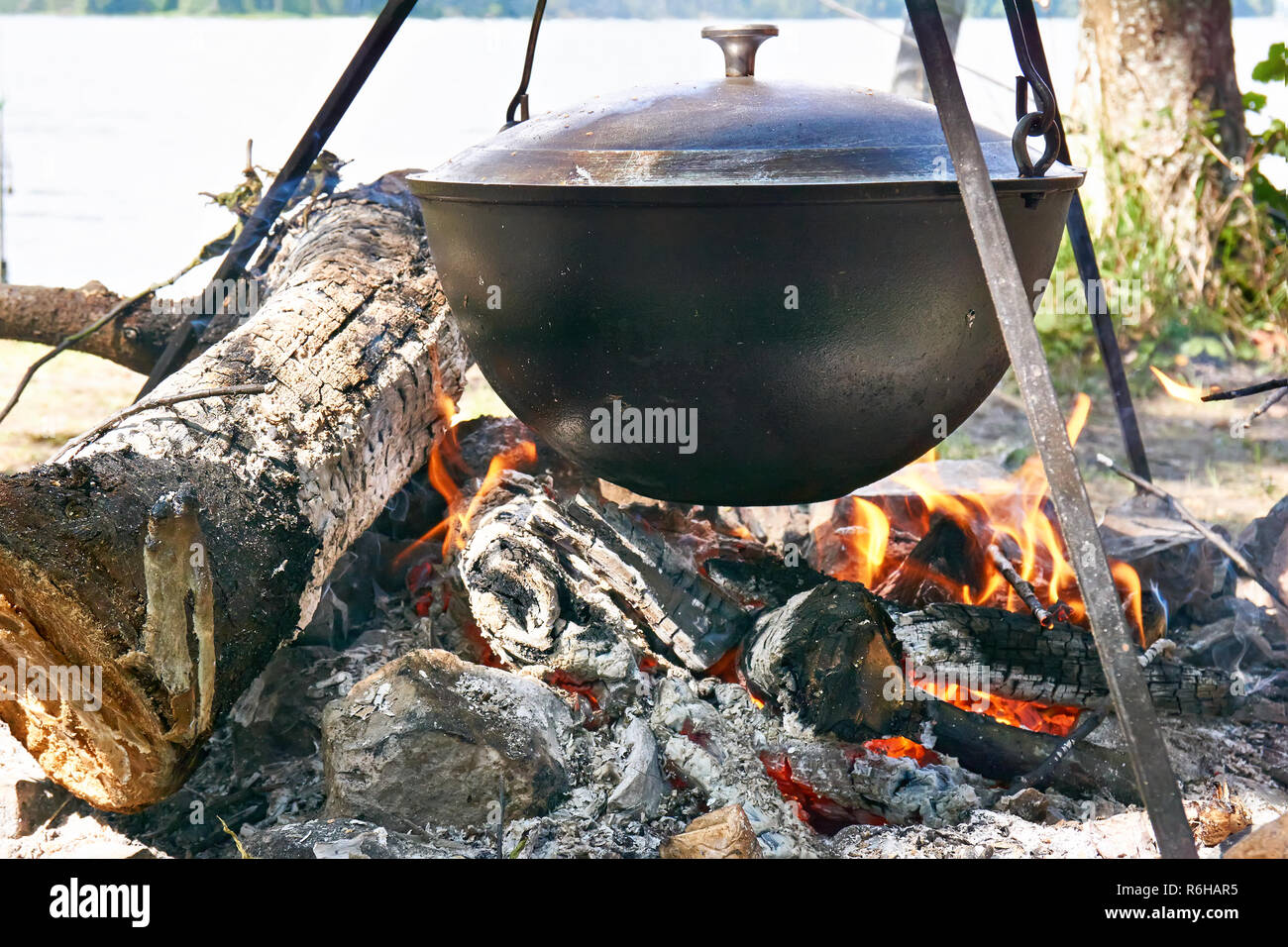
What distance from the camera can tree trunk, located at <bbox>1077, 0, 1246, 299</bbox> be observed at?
530 cm

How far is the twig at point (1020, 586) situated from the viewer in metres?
2.50

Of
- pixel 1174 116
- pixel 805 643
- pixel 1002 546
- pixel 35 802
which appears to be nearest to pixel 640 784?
pixel 805 643

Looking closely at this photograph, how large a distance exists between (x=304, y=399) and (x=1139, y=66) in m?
4.92

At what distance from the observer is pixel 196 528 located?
5.75 feet

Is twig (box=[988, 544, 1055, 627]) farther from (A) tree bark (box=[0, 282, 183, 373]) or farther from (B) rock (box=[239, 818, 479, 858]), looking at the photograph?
(A) tree bark (box=[0, 282, 183, 373])

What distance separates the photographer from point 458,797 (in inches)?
80.0

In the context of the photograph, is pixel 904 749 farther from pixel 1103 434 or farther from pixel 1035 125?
pixel 1103 434

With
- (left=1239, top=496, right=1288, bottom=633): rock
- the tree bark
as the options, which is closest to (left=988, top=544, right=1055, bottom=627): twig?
(left=1239, top=496, right=1288, bottom=633): rock

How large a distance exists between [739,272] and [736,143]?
9.0 inches

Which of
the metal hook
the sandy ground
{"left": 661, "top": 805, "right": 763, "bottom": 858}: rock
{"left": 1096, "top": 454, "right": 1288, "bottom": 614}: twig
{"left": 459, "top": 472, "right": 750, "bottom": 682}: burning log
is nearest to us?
{"left": 661, "top": 805, "right": 763, "bottom": 858}: rock

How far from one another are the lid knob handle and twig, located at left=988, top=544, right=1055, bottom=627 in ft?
4.48

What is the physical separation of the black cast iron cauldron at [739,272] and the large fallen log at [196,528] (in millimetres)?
525

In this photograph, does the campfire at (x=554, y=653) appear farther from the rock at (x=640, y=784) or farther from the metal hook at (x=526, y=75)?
the metal hook at (x=526, y=75)

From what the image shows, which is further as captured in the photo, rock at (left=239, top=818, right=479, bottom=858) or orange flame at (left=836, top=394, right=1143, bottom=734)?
orange flame at (left=836, top=394, right=1143, bottom=734)
